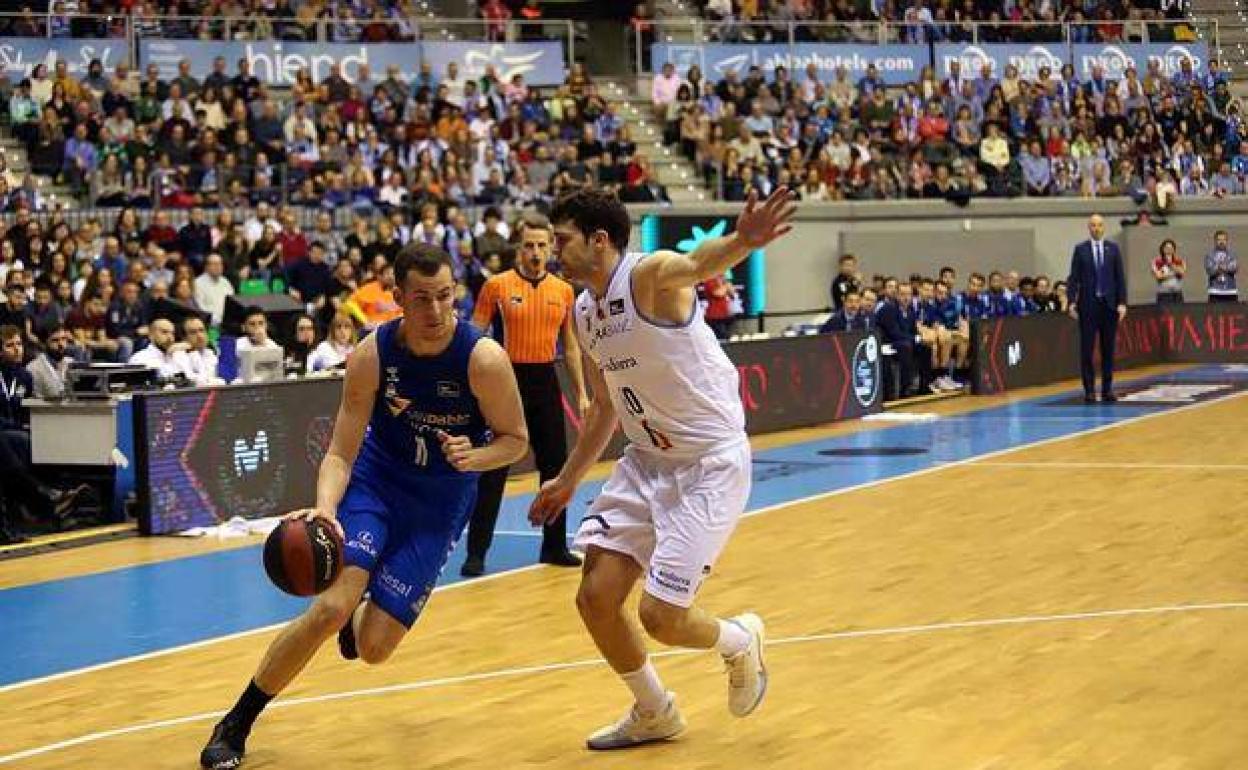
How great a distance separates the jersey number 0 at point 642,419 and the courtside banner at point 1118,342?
1812cm

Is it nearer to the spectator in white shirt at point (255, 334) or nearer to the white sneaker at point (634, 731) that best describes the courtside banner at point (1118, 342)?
the spectator in white shirt at point (255, 334)

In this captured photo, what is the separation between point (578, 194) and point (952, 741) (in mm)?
2480

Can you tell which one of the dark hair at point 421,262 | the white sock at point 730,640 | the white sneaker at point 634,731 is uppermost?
the dark hair at point 421,262

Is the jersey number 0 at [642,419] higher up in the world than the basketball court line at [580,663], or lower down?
higher up

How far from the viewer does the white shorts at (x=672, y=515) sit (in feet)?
23.9

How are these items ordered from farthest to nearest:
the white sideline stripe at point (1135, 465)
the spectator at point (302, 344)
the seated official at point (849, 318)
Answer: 1. the seated official at point (849, 318)
2. the spectator at point (302, 344)
3. the white sideline stripe at point (1135, 465)

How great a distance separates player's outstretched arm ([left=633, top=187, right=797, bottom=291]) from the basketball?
147 cm

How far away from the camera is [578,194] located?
7348mm

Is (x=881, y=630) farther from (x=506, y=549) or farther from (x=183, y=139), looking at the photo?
(x=183, y=139)

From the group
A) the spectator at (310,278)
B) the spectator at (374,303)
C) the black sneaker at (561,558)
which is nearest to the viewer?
the black sneaker at (561,558)

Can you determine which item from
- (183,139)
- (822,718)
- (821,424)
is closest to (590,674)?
(822,718)

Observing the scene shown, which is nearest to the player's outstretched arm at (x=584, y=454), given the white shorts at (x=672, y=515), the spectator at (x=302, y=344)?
the white shorts at (x=672, y=515)

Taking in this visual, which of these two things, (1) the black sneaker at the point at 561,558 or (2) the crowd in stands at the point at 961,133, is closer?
(1) the black sneaker at the point at 561,558

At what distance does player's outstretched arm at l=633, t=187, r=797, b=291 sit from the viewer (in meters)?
6.36
